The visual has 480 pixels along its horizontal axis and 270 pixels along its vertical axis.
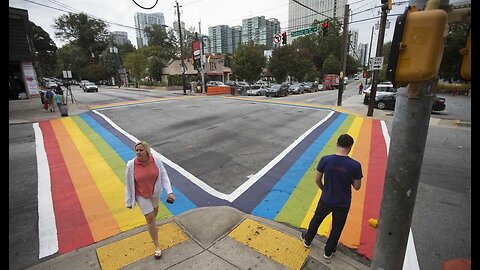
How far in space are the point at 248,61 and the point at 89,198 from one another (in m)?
36.5

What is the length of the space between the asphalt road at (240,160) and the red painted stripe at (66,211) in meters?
0.37

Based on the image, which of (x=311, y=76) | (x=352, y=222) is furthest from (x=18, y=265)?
(x=311, y=76)

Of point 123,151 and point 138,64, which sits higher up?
point 138,64

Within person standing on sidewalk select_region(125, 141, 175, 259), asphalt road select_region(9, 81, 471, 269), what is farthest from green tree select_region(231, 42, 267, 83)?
person standing on sidewalk select_region(125, 141, 175, 259)

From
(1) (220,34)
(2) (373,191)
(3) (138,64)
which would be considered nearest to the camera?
(2) (373,191)

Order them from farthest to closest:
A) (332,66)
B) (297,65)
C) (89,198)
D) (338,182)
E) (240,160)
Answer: (332,66)
(297,65)
(240,160)
(89,198)
(338,182)

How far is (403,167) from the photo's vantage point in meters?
2.19

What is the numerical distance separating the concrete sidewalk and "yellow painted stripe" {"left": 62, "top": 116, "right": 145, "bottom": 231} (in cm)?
44

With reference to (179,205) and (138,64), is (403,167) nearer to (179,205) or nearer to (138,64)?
(179,205)

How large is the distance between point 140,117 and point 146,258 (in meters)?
12.1

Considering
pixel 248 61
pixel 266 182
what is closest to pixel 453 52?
pixel 248 61

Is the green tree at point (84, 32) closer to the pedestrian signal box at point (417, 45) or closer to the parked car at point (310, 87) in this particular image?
the parked car at point (310, 87)

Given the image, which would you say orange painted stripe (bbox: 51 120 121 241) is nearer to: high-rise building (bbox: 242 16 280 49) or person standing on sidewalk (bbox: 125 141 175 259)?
person standing on sidewalk (bbox: 125 141 175 259)
